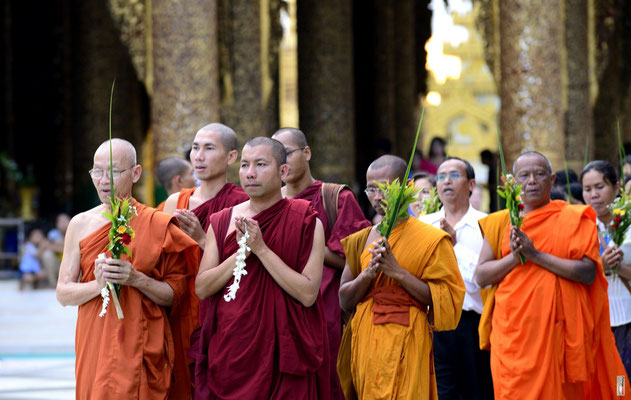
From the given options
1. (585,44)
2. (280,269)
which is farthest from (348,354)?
(585,44)

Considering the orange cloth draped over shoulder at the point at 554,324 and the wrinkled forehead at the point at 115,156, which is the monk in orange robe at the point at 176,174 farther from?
the orange cloth draped over shoulder at the point at 554,324

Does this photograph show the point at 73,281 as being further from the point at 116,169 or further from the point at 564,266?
the point at 564,266

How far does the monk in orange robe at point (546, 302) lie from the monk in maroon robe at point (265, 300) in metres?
1.25

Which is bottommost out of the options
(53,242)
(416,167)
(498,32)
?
(53,242)

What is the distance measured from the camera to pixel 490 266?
6.64 metres

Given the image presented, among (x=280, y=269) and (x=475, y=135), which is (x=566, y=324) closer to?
(x=280, y=269)

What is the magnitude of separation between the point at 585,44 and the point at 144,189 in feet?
25.8

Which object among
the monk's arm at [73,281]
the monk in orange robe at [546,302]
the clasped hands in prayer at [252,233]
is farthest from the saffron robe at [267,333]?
the monk in orange robe at [546,302]

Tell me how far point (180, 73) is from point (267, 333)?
21.5 ft

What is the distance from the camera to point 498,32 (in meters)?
12.8

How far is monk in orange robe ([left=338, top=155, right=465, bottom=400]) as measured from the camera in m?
6.00

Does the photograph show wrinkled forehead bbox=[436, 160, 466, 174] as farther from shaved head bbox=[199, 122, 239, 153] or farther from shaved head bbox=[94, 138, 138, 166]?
shaved head bbox=[94, 138, 138, 166]

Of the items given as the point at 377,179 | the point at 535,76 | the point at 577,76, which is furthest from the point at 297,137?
the point at 577,76

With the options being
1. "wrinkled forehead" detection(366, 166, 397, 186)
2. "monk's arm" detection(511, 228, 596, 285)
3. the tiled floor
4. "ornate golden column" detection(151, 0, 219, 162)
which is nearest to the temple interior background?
"ornate golden column" detection(151, 0, 219, 162)
